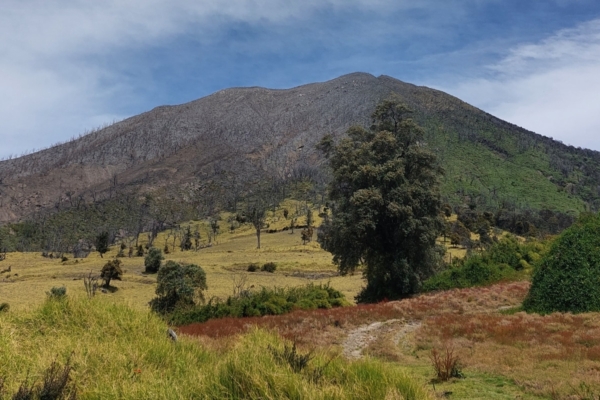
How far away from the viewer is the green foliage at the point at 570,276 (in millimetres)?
18297

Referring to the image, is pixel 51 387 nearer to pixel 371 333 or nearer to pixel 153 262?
pixel 371 333

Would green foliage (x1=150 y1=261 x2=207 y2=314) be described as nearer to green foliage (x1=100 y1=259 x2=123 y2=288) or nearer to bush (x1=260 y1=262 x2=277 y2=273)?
green foliage (x1=100 y1=259 x2=123 y2=288)

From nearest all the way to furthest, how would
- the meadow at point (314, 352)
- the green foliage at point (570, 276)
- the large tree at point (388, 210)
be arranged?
the meadow at point (314, 352)
the green foliage at point (570, 276)
the large tree at point (388, 210)

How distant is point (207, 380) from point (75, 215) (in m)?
190

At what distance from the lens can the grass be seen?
5730 millimetres

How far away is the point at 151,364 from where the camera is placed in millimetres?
7664

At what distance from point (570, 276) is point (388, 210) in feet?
38.4

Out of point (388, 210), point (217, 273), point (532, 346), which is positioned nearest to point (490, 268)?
point (388, 210)

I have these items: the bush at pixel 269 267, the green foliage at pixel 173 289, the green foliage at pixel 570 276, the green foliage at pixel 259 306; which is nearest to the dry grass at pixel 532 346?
the green foliage at pixel 570 276

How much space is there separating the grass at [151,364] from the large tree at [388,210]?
2008 centimetres

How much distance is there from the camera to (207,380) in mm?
6289

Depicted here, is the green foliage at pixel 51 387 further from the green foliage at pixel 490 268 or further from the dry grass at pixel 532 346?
the green foliage at pixel 490 268

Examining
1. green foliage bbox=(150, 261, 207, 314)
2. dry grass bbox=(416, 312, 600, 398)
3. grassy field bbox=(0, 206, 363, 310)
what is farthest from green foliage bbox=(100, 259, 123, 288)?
dry grass bbox=(416, 312, 600, 398)

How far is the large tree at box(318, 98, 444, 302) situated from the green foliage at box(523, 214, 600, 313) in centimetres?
941
